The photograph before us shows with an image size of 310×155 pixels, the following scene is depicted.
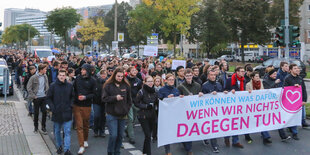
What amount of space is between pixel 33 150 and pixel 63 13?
40.5 metres

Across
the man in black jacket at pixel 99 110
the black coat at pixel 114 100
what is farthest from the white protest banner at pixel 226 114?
the man in black jacket at pixel 99 110

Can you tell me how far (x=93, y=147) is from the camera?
24.9 ft

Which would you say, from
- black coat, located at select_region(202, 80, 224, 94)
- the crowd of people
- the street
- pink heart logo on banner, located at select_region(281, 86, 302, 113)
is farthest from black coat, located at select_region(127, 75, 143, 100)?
pink heart logo on banner, located at select_region(281, 86, 302, 113)

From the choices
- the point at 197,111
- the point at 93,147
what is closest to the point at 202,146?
the point at 197,111

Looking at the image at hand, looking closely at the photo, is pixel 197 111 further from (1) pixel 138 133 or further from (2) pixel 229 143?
(1) pixel 138 133

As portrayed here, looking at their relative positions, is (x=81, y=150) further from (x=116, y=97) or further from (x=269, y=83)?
(x=269, y=83)

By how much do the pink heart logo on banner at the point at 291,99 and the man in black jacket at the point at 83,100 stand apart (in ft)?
14.5

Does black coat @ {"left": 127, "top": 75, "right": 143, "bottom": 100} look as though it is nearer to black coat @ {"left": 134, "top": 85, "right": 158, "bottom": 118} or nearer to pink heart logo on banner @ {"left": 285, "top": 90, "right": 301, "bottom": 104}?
black coat @ {"left": 134, "top": 85, "right": 158, "bottom": 118}

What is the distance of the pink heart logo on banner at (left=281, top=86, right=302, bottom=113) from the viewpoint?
26.1 ft

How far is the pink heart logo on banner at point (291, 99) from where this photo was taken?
795cm

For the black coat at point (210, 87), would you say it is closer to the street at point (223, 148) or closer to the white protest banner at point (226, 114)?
the white protest banner at point (226, 114)

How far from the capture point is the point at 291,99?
804 centimetres

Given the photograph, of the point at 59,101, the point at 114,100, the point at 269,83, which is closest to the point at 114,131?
the point at 114,100

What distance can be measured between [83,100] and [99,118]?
1.54 meters
